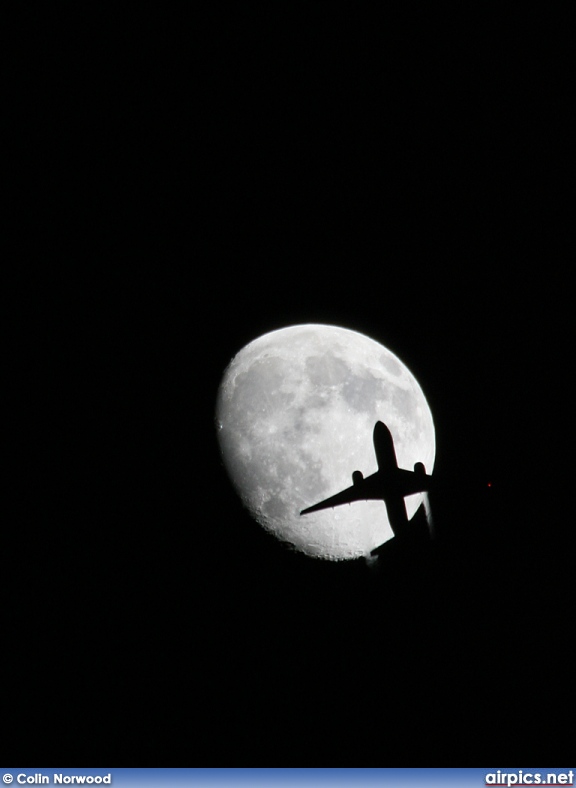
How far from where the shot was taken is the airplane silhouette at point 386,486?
1198 cm

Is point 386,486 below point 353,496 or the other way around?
the other way around

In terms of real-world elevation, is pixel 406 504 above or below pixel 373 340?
below

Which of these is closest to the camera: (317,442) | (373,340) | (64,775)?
(64,775)

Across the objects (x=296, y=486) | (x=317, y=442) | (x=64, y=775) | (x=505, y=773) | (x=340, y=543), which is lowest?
(x=505, y=773)

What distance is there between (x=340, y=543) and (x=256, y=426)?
2.99m

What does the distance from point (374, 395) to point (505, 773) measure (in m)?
7.62

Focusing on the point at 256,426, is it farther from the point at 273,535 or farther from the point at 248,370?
the point at 273,535

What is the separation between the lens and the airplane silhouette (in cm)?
1198

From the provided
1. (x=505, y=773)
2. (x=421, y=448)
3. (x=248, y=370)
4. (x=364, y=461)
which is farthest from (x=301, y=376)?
(x=505, y=773)

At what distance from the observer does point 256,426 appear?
12414 mm

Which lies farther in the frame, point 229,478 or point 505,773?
point 229,478

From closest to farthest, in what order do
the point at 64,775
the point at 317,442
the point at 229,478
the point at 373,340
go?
1. the point at 64,775
2. the point at 317,442
3. the point at 229,478
4. the point at 373,340

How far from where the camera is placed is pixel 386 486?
12281 mm

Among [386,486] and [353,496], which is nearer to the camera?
[353,496]
